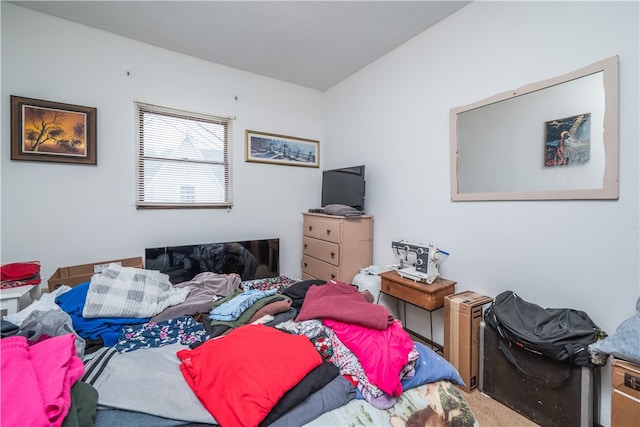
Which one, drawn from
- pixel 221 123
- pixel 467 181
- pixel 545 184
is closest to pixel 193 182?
pixel 221 123

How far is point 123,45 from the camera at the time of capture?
261 cm

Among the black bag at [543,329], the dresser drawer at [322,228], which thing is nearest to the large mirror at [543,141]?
the black bag at [543,329]

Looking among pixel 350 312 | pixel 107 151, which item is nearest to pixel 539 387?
pixel 350 312

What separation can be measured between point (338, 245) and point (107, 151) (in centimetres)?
241

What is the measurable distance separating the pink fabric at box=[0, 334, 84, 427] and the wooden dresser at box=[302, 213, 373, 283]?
7.11 ft

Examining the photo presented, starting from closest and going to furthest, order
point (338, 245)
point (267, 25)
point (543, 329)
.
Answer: point (543, 329) → point (267, 25) → point (338, 245)

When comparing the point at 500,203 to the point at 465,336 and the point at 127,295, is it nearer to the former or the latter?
the point at 465,336

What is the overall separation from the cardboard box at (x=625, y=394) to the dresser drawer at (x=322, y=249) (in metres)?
2.02

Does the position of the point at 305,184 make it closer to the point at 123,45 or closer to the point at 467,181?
the point at 467,181

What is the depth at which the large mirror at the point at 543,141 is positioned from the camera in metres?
1.54

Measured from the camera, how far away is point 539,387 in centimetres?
159

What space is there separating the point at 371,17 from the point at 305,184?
78.9 inches

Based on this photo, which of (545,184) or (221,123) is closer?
(545,184)

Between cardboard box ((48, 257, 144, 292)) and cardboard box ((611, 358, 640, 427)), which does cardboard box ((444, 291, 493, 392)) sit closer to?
cardboard box ((611, 358, 640, 427))
